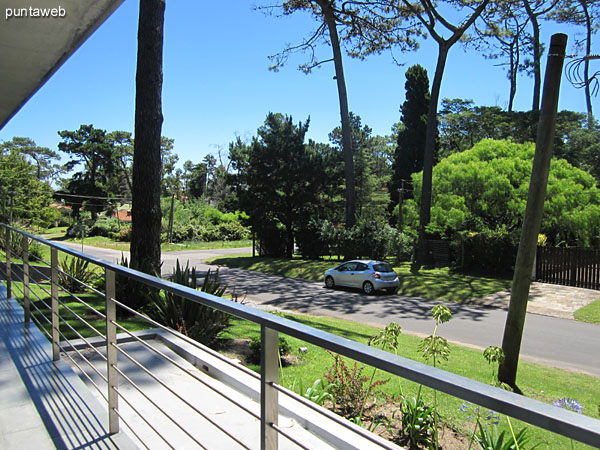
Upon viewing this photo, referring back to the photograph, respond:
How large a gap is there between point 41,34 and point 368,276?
48.7ft

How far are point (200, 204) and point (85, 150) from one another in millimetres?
19481

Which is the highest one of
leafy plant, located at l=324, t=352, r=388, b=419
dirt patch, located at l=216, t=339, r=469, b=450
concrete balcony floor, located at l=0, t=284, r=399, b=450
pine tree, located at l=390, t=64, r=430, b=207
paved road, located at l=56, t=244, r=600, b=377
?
pine tree, located at l=390, t=64, r=430, b=207

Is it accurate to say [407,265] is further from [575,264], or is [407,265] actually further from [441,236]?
[575,264]

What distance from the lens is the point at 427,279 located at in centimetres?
1958

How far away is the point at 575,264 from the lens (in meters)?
18.7

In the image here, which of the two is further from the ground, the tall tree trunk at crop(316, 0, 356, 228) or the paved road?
the tall tree trunk at crop(316, 0, 356, 228)

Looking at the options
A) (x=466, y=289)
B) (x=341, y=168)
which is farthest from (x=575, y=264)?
(x=341, y=168)

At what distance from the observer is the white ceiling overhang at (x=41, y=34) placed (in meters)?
3.59

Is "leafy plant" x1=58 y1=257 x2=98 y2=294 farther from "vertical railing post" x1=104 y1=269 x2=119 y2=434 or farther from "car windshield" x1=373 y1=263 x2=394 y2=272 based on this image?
"car windshield" x1=373 y1=263 x2=394 y2=272

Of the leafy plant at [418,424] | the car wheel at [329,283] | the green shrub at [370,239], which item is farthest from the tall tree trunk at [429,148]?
the leafy plant at [418,424]

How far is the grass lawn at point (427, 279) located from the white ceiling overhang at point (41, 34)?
15.3 m

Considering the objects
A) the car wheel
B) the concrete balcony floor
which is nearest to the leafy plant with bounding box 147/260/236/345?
the concrete balcony floor

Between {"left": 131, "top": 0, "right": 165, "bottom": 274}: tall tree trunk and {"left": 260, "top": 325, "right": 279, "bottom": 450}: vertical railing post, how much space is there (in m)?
6.67

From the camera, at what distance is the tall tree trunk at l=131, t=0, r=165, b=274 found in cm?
763
